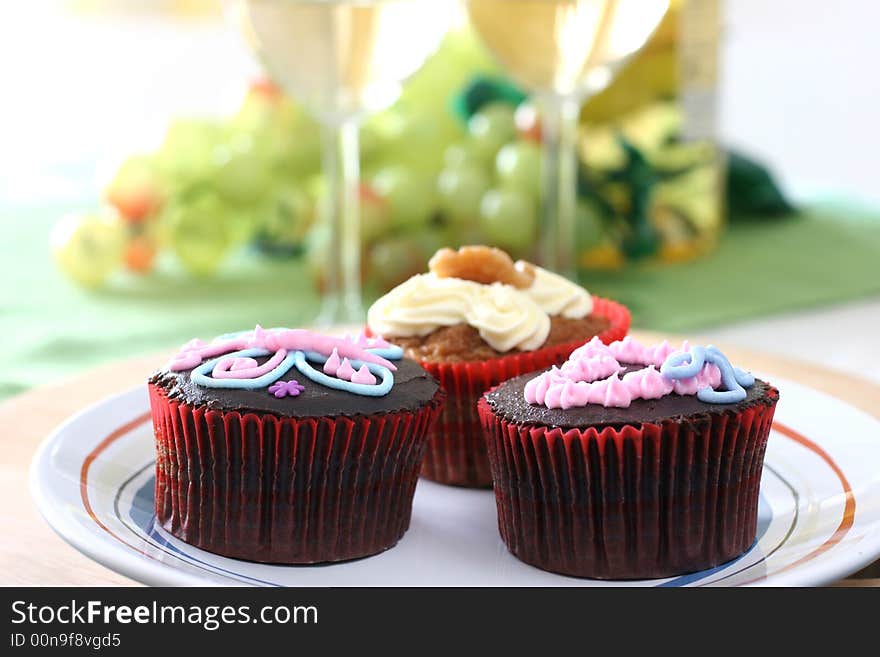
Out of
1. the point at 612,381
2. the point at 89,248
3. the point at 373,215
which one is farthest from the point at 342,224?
the point at 612,381

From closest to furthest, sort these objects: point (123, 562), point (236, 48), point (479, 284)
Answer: point (123, 562), point (479, 284), point (236, 48)

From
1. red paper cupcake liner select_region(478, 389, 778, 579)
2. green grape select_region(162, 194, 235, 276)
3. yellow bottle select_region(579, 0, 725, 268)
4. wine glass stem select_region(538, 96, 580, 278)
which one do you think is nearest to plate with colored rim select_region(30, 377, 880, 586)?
red paper cupcake liner select_region(478, 389, 778, 579)

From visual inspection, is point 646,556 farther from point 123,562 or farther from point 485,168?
point 485,168

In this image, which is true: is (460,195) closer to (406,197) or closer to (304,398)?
(406,197)

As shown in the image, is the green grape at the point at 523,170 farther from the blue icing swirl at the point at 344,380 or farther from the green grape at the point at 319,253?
the blue icing swirl at the point at 344,380

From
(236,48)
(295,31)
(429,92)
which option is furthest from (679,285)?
(236,48)

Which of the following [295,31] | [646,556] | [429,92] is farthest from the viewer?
[429,92]
